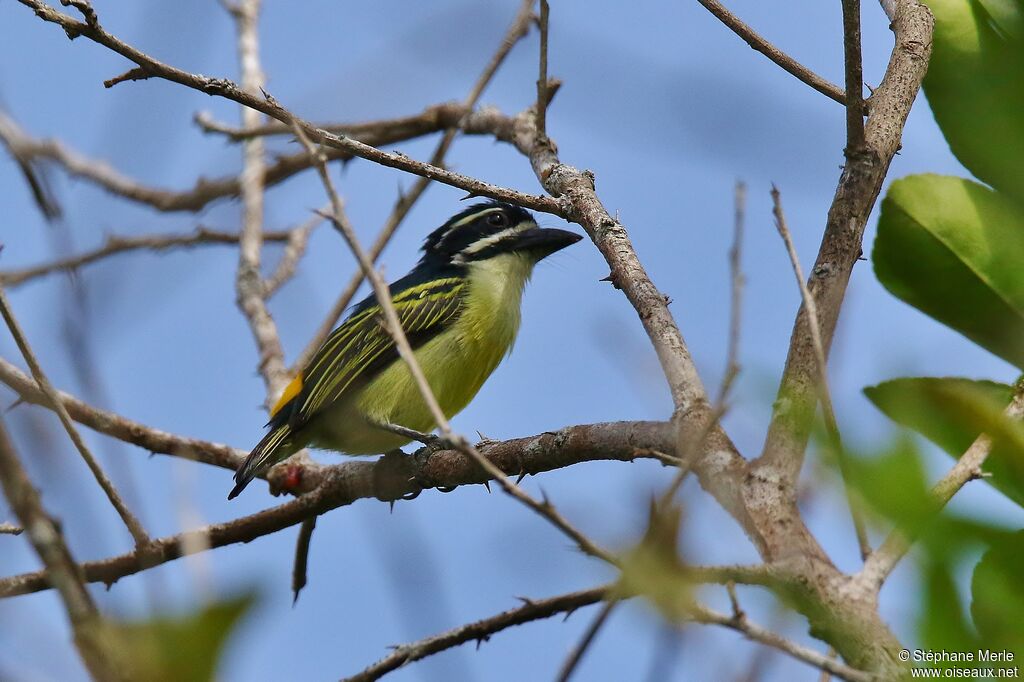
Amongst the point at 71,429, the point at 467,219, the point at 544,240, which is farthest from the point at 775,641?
the point at 467,219

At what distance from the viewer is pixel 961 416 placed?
181 cm

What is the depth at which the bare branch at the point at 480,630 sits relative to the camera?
237 centimetres

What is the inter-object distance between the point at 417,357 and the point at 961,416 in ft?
17.0

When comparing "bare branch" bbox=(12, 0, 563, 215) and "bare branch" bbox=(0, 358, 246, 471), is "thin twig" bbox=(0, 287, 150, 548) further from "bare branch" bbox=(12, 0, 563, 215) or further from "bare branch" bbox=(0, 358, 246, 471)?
"bare branch" bbox=(0, 358, 246, 471)

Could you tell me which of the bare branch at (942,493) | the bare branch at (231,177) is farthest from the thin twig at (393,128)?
the bare branch at (942,493)

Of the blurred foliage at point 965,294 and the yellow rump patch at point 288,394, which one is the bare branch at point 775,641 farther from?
the yellow rump patch at point 288,394

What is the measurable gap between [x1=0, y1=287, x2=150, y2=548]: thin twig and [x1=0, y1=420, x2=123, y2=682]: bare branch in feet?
3.44

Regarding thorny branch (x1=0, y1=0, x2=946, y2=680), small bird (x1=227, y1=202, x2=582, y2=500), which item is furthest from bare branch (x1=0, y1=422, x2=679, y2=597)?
small bird (x1=227, y1=202, x2=582, y2=500)

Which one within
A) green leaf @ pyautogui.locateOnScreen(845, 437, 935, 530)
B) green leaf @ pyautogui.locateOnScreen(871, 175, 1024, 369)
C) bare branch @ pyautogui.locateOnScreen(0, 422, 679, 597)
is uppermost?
bare branch @ pyautogui.locateOnScreen(0, 422, 679, 597)

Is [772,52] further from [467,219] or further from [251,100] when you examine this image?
[467,219]

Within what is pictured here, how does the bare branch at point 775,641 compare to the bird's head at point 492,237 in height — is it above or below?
below

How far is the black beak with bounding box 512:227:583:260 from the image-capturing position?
7.61 metres

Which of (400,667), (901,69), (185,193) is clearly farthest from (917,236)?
(185,193)

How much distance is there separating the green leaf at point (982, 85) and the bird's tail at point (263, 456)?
154 inches
